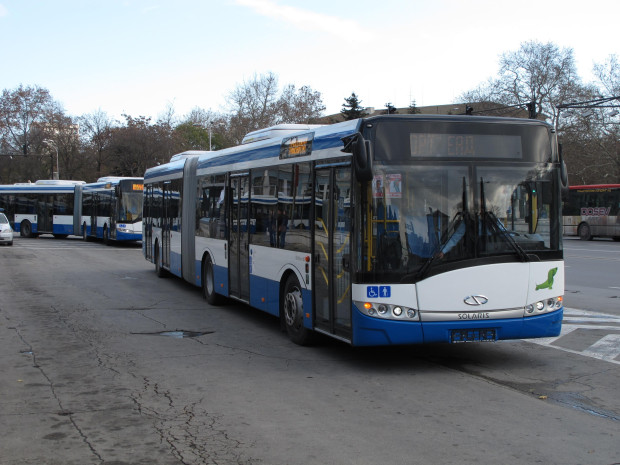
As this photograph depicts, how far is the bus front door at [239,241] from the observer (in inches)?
470

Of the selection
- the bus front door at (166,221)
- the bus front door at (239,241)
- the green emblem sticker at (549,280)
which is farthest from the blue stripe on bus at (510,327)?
the bus front door at (166,221)

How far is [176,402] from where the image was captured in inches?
273

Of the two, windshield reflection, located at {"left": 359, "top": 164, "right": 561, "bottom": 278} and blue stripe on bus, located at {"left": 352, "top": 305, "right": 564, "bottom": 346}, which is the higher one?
windshield reflection, located at {"left": 359, "top": 164, "right": 561, "bottom": 278}

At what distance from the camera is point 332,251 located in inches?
342

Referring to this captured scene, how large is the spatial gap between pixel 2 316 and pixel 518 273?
28.4 feet

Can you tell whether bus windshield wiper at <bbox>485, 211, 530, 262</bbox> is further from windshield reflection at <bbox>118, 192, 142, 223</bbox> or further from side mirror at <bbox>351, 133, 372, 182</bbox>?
windshield reflection at <bbox>118, 192, 142, 223</bbox>

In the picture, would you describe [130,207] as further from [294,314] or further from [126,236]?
[294,314]

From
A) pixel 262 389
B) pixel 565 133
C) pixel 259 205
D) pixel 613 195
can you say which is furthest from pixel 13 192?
pixel 565 133

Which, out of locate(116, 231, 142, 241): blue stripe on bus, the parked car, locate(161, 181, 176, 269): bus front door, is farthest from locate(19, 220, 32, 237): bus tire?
locate(161, 181, 176, 269): bus front door

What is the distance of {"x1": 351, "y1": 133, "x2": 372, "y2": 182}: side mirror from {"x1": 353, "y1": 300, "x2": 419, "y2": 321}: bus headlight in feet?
4.45

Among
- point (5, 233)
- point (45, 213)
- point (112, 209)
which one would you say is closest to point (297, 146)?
point (112, 209)

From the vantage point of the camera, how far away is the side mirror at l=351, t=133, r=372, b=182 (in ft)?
25.4

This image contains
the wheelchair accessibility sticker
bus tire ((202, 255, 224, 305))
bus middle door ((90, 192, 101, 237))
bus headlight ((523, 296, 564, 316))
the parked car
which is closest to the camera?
the wheelchair accessibility sticker

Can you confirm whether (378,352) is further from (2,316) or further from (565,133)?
(565,133)
